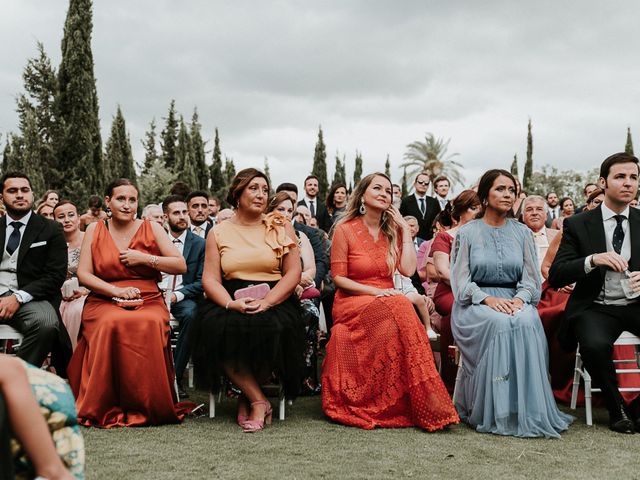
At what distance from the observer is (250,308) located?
503cm

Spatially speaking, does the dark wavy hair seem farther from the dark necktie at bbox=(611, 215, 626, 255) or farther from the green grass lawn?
the green grass lawn

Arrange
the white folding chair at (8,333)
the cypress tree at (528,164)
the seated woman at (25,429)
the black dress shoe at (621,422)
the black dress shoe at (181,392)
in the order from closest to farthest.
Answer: the seated woman at (25,429), the black dress shoe at (621,422), the white folding chair at (8,333), the black dress shoe at (181,392), the cypress tree at (528,164)

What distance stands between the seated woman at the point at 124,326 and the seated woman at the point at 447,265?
2528mm

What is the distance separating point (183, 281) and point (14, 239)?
1.79 meters

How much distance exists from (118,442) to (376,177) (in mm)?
2974

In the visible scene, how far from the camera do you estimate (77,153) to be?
20.2 m

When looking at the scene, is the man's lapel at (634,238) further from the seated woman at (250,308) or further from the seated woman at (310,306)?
the seated woman at (310,306)

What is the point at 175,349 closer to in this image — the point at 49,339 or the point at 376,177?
the point at 49,339

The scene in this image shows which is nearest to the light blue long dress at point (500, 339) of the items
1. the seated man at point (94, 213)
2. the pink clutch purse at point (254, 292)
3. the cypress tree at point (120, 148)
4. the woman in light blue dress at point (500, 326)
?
the woman in light blue dress at point (500, 326)

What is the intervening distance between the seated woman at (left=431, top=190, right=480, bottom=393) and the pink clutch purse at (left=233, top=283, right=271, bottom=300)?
77.3 inches

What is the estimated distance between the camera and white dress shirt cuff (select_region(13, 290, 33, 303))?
522 cm

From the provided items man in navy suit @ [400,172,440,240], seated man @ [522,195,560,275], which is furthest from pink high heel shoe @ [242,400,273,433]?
man in navy suit @ [400,172,440,240]

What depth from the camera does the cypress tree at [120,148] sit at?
28.9 meters

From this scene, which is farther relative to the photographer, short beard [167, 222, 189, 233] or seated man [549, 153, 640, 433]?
short beard [167, 222, 189, 233]
